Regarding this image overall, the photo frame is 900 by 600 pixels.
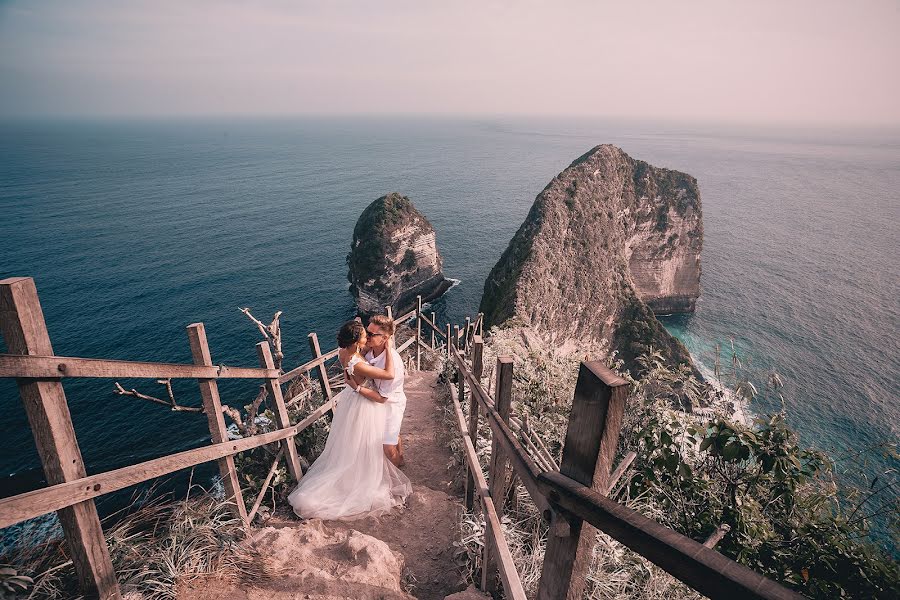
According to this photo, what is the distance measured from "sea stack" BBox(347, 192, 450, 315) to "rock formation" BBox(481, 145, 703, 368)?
9.72 metres

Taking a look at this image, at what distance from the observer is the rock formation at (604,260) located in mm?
34500

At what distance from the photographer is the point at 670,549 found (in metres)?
1.23

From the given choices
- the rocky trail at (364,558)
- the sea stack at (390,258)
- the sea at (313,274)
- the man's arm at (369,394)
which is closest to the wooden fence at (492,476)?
the rocky trail at (364,558)

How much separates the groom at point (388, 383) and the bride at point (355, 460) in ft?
0.40

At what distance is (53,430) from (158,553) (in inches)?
64.3

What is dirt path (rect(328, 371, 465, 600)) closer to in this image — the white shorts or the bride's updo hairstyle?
the white shorts

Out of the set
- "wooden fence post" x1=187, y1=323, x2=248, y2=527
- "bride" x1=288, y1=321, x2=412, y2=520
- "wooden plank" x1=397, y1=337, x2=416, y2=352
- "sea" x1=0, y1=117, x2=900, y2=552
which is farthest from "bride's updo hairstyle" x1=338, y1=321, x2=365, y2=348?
"sea" x1=0, y1=117, x2=900, y2=552

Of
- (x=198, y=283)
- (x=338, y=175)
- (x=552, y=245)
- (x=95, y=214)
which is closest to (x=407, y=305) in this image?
(x=552, y=245)

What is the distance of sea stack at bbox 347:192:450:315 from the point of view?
43.0m

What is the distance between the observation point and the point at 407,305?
45688mm

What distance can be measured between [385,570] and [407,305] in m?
42.0

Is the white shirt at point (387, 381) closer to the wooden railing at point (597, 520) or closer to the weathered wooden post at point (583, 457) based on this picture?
the wooden railing at point (597, 520)

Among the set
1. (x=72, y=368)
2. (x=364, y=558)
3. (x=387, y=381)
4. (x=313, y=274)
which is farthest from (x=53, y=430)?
(x=313, y=274)

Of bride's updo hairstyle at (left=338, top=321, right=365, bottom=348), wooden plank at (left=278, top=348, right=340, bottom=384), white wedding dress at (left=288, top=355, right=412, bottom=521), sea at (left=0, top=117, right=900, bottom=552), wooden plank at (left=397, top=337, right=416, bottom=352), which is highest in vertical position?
bride's updo hairstyle at (left=338, top=321, right=365, bottom=348)
